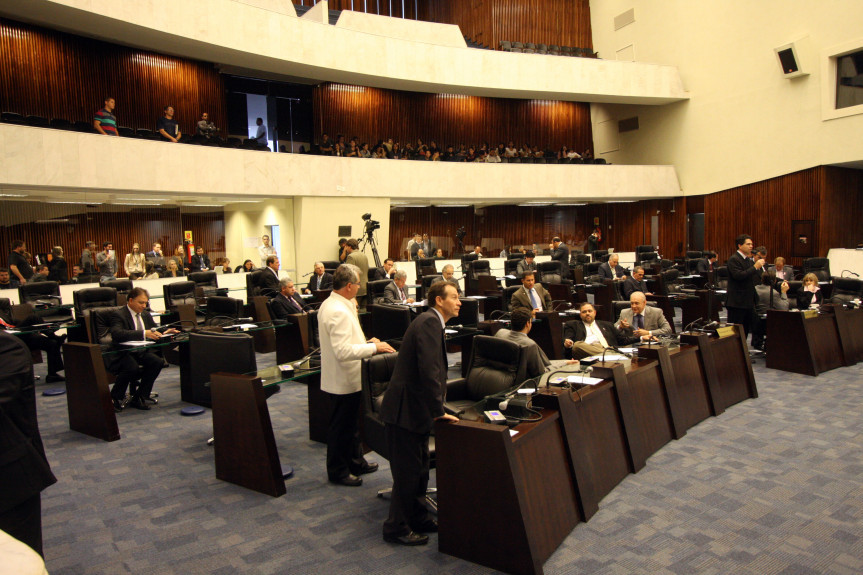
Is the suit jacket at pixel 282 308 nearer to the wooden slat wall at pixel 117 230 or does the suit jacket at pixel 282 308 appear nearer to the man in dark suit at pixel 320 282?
the man in dark suit at pixel 320 282

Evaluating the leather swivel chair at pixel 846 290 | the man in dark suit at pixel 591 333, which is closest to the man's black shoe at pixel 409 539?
the man in dark suit at pixel 591 333

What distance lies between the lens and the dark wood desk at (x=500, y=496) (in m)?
2.97

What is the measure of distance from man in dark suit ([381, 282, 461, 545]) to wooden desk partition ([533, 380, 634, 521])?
2.59 feet

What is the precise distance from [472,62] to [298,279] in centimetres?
782

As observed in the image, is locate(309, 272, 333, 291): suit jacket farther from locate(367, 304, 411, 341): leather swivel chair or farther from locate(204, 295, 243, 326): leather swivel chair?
locate(367, 304, 411, 341): leather swivel chair

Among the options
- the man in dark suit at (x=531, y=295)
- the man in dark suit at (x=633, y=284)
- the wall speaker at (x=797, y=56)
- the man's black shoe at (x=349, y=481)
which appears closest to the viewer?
the man's black shoe at (x=349, y=481)

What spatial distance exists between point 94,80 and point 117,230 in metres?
3.96

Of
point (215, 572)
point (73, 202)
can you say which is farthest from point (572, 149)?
point (215, 572)

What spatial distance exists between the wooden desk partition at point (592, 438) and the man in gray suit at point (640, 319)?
2290mm

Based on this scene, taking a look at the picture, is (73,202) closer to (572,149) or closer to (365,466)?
(365,466)

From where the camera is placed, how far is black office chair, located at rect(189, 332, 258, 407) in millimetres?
4320

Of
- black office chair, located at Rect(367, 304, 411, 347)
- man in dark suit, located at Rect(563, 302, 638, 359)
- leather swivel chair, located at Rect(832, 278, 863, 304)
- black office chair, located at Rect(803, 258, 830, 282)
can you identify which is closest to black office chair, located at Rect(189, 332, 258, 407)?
black office chair, located at Rect(367, 304, 411, 347)

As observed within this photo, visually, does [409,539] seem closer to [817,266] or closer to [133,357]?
[133,357]

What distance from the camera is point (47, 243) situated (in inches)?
448
